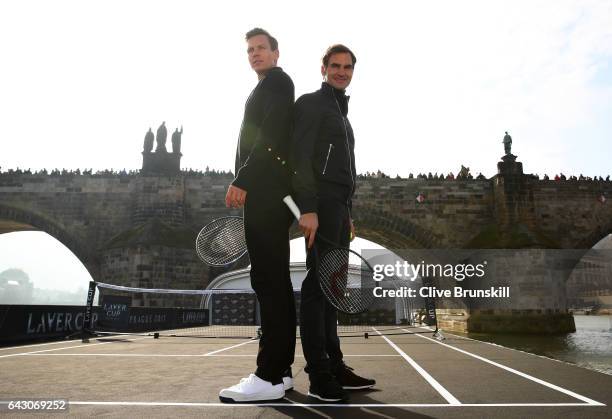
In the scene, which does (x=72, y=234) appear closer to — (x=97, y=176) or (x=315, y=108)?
(x=97, y=176)

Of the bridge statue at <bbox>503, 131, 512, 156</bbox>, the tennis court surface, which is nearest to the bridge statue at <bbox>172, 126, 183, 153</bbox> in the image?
the bridge statue at <bbox>503, 131, 512, 156</bbox>

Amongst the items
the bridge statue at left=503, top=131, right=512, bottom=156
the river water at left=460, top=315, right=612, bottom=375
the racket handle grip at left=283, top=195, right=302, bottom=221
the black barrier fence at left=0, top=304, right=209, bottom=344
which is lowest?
the river water at left=460, top=315, right=612, bottom=375

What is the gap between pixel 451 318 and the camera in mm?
22406

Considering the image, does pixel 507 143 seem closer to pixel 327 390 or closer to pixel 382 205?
pixel 382 205

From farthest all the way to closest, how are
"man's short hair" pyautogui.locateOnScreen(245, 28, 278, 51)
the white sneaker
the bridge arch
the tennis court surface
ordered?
1. the bridge arch
2. "man's short hair" pyautogui.locateOnScreen(245, 28, 278, 51)
3. the white sneaker
4. the tennis court surface

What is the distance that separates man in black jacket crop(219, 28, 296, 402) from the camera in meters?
2.80

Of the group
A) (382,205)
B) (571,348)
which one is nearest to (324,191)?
(571,348)

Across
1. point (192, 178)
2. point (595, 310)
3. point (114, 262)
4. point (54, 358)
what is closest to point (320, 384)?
point (54, 358)

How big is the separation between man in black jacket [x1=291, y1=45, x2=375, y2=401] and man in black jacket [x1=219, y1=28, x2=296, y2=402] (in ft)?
0.35

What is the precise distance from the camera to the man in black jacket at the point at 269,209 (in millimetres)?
2803

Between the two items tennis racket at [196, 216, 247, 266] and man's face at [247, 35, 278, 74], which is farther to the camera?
tennis racket at [196, 216, 247, 266]

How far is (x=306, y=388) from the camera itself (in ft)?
10.0

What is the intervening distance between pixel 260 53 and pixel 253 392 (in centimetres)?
217

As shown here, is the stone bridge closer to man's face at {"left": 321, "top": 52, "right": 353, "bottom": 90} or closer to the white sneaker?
man's face at {"left": 321, "top": 52, "right": 353, "bottom": 90}
